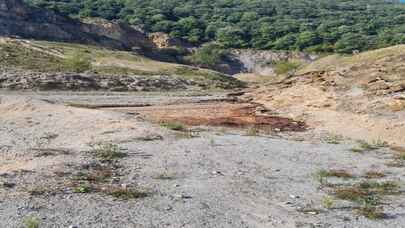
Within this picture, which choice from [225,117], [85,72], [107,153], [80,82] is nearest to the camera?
[107,153]

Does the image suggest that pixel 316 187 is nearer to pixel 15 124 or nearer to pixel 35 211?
pixel 35 211

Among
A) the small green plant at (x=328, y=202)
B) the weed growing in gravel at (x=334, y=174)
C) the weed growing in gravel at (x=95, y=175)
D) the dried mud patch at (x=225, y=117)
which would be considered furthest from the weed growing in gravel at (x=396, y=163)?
the dried mud patch at (x=225, y=117)

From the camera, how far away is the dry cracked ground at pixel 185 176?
8695mm

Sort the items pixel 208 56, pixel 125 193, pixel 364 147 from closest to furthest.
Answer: pixel 125 193
pixel 364 147
pixel 208 56

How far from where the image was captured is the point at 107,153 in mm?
13148

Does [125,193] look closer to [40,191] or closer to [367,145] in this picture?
[40,191]

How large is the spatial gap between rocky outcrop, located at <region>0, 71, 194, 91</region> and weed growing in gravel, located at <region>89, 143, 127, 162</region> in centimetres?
2587

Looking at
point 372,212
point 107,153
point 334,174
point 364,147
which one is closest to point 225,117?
point 364,147

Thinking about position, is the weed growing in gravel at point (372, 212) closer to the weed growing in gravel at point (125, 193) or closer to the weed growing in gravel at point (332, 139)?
the weed growing in gravel at point (125, 193)

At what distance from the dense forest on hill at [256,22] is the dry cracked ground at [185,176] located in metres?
78.2

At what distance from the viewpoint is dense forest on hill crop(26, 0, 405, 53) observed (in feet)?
335

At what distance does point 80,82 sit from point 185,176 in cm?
3221

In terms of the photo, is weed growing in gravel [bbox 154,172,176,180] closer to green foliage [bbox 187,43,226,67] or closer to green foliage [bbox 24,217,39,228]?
green foliage [bbox 24,217,39,228]

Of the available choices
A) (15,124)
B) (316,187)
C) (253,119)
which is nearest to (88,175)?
(316,187)
